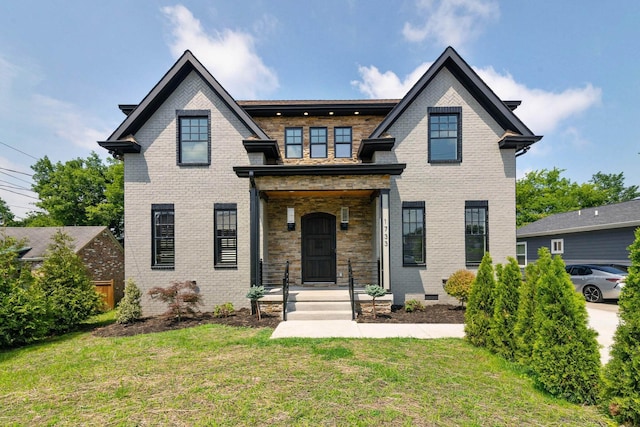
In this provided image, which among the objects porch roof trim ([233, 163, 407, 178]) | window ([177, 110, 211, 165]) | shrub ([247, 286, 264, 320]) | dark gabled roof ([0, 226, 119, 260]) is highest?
window ([177, 110, 211, 165])

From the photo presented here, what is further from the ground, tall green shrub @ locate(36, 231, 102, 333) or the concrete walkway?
tall green shrub @ locate(36, 231, 102, 333)

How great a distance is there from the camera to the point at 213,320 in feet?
27.2

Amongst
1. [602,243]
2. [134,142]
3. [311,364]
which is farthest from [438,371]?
[602,243]

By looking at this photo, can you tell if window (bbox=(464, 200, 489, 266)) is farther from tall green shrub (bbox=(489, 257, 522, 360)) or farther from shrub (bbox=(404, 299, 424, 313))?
tall green shrub (bbox=(489, 257, 522, 360))

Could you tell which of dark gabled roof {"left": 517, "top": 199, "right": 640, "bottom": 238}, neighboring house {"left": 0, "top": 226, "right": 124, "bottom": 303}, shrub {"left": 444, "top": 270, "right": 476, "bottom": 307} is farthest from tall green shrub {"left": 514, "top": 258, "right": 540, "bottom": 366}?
neighboring house {"left": 0, "top": 226, "right": 124, "bottom": 303}

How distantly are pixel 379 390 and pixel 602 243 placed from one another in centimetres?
1652

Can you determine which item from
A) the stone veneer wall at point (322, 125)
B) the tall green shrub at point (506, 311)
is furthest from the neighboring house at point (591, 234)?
the stone veneer wall at point (322, 125)

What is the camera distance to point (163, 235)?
959 centimetres

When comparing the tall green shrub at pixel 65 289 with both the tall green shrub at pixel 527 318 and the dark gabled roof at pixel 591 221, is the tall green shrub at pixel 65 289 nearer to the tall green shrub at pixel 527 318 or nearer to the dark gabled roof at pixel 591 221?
the tall green shrub at pixel 527 318

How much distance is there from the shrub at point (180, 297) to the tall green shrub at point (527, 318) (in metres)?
7.83

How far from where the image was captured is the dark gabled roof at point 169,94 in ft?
31.0

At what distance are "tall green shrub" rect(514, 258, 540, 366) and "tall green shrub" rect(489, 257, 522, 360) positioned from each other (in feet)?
0.96

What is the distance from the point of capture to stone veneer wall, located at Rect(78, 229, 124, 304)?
43.1ft

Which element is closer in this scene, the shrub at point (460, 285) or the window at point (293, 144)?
the shrub at point (460, 285)
